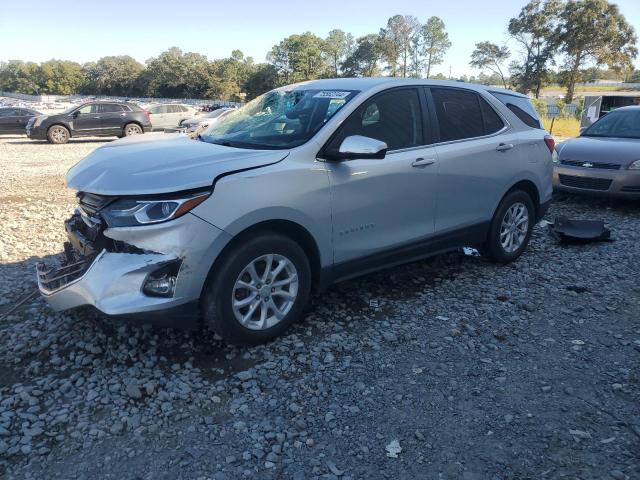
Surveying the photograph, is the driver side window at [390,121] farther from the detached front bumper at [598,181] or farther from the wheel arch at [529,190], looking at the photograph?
the detached front bumper at [598,181]

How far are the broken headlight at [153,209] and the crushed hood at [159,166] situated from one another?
60 millimetres

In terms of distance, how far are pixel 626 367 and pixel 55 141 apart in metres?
20.6

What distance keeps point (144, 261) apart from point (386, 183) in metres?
1.91

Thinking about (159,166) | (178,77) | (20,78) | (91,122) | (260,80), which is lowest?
(91,122)

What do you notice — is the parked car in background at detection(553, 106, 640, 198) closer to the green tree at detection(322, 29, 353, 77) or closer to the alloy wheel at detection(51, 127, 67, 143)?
the alloy wheel at detection(51, 127, 67, 143)

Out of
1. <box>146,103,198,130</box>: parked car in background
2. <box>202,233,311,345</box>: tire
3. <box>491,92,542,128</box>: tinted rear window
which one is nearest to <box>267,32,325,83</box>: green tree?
<box>146,103,198,130</box>: parked car in background

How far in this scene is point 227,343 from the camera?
142 inches

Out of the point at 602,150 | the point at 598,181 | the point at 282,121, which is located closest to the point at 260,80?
the point at 602,150

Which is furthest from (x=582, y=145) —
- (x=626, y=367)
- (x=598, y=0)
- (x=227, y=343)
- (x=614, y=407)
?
(x=598, y=0)

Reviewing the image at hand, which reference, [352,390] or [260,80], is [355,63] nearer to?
[260,80]

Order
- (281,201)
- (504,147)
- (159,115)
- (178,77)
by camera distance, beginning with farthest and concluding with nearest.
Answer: (178,77)
(159,115)
(504,147)
(281,201)

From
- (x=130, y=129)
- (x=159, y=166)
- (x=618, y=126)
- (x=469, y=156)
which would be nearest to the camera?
(x=159, y=166)

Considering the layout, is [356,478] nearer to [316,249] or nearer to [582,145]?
Answer: [316,249]

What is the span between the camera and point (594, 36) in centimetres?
5091
